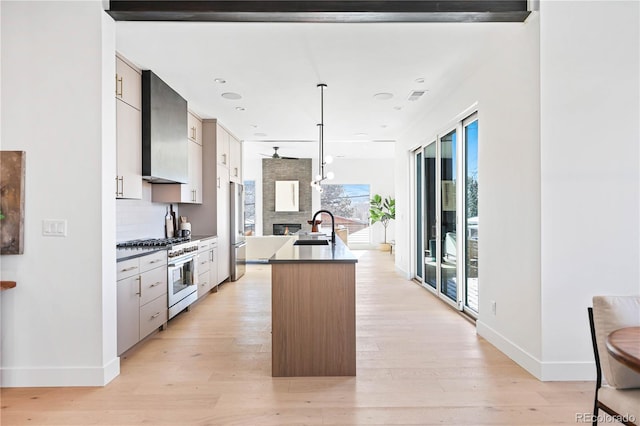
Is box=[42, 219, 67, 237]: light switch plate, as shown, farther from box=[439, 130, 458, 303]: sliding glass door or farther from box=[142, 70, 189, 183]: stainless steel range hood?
box=[439, 130, 458, 303]: sliding glass door

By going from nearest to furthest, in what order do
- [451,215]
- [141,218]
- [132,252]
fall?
[132,252] < [141,218] < [451,215]

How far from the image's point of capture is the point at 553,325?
2.70 m

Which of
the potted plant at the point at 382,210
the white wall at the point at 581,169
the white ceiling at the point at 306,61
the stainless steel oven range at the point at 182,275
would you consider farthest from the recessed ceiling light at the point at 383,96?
the potted plant at the point at 382,210

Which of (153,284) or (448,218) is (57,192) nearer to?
(153,284)

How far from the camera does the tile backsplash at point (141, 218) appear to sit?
416 centimetres

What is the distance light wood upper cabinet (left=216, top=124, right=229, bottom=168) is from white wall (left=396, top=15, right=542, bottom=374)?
148 inches

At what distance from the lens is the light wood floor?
2.26 m

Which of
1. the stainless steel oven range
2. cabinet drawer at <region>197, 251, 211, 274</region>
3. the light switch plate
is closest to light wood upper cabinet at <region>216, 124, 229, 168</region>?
cabinet drawer at <region>197, 251, 211, 274</region>

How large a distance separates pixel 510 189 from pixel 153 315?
3393 millimetres

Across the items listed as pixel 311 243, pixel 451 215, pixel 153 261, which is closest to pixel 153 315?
pixel 153 261

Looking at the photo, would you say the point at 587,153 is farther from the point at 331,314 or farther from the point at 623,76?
the point at 331,314

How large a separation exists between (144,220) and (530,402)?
428cm

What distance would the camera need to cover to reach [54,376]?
268 centimetres

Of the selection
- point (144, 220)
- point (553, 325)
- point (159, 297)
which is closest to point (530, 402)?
point (553, 325)
